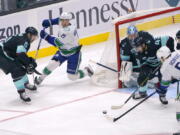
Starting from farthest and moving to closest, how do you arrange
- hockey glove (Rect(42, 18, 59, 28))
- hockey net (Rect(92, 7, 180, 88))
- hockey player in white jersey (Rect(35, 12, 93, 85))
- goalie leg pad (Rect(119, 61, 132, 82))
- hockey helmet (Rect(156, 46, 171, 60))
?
1. hockey glove (Rect(42, 18, 59, 28))
2. hockey player in white jersey (Rect(35, 12, 93, 85))
3. hockey net (Rect(92, 7, 180, 88))
4. goalie leg pad (Rect(119, 61, 132, 82))
5. hockey helmet (Rect(156, 46, 171, 60))

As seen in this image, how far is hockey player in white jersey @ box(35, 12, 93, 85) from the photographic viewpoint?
7930 mm

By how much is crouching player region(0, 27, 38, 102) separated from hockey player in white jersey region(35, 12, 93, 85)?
623mm

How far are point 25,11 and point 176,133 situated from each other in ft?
14.9

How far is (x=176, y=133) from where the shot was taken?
562 centimetres

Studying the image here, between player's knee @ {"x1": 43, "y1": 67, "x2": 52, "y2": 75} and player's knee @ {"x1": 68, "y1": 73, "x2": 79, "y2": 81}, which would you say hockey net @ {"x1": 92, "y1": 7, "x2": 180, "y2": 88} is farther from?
player's knee @ {"x1": 43, "y1": 67, "x2": 52, "y2": 75}

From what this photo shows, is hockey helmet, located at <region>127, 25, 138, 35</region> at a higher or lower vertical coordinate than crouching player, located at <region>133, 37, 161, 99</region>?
higher

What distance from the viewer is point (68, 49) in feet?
26.2

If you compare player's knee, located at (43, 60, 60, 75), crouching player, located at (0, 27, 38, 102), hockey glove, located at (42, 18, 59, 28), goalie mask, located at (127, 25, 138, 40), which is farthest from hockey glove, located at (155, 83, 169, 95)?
hockey glove, located at (42, 18, 59, 28)

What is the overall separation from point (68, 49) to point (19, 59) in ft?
2.69

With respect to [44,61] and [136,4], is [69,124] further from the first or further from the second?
[136,4]

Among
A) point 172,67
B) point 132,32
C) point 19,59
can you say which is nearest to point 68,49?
point 19,59

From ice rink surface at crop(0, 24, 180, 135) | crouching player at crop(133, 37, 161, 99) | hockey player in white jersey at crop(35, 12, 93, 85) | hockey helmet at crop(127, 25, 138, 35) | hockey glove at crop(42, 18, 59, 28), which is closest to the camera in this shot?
ice rink surface at crop(0, 24, 180, 135)

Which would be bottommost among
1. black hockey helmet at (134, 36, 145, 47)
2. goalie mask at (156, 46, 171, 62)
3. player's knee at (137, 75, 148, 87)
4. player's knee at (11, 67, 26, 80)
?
player's knee at (137, 75, 148, 87)

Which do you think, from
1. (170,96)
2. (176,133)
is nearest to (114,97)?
A: (170,96)
